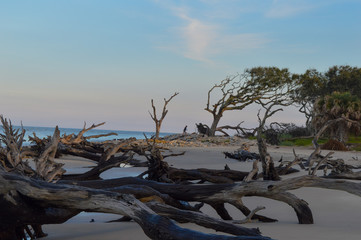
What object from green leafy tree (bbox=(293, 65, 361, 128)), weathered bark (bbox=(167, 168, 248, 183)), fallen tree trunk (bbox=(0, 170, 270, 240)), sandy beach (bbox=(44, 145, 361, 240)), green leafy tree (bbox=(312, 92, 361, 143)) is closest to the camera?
fallen tree trunk (bbox=(0, 170, 270, 240))

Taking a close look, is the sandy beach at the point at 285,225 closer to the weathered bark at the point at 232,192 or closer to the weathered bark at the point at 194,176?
the weathered bark at the point at 232,192

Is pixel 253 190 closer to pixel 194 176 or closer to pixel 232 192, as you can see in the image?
pixel 232 192

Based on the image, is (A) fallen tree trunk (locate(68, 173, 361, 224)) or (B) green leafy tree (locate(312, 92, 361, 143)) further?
(B) green leafy tree (locate(312, 92, 361, 143))

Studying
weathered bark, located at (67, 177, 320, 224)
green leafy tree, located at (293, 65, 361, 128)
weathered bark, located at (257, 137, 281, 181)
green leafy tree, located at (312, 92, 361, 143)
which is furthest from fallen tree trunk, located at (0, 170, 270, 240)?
green leafy tree, located at (293, 65, 361, 128)

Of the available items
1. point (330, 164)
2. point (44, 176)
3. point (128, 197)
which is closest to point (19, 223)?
point (128, 197)

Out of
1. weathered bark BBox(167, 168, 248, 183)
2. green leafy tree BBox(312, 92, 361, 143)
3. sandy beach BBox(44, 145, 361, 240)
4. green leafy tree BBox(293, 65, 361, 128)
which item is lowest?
sandy beach BBox(44, 145, 361, 240)

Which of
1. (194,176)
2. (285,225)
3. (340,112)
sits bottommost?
(285,225)

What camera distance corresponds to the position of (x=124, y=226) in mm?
4320

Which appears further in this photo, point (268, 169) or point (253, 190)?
point (268, 169)

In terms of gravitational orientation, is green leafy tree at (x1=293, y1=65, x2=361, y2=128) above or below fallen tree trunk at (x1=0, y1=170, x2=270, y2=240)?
above

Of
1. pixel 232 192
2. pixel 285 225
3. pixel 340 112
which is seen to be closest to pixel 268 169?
pixel 285 225

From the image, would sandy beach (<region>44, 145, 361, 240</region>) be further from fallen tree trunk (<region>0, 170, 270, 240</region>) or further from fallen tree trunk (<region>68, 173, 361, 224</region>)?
fallen tree trunk (<region>0, 170, 270, 240</region>)

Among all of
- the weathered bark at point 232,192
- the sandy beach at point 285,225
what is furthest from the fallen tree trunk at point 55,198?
the weathered bark at point 232,192

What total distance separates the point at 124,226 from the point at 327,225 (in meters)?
2.17
